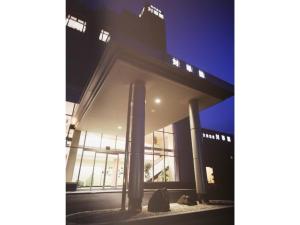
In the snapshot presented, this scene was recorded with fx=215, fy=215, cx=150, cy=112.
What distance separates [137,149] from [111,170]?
828mm

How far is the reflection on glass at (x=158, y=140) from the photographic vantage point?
9.99 m

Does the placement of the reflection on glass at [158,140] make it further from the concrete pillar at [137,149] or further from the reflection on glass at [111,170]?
the concrete pillar at [137,149]

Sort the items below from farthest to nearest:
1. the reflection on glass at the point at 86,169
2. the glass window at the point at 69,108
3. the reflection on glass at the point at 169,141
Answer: the reflection on glass at the point at 169,141, the glass window at the point at 69,108, the reflection on glass at the point at 86,169

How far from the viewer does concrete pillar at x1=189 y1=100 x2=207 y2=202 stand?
5867mm

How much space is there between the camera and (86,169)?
4504 mm

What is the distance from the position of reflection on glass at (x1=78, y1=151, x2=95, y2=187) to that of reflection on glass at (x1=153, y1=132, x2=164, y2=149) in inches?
205

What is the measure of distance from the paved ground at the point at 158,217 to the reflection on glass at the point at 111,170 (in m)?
0.72

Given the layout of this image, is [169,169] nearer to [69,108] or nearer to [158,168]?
[158,168]

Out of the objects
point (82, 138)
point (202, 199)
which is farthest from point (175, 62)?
point (202, 199)

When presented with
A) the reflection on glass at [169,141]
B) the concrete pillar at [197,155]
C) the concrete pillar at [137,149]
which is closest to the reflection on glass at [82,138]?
the concrete pillar at [137,149]
